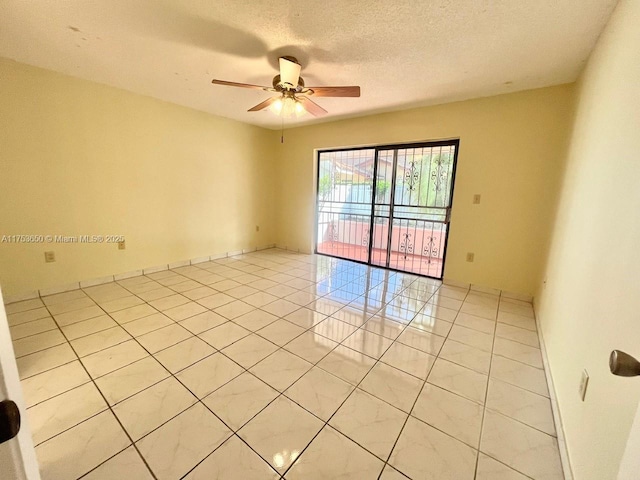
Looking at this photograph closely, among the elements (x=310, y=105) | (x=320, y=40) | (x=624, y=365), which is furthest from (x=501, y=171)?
(x=624, y=365)

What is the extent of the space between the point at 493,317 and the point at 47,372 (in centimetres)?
366

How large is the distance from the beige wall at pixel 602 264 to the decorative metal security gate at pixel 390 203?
1.65 metres

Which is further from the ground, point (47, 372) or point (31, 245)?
point (31, 245)

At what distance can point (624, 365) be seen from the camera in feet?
1.90

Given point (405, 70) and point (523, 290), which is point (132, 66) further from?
point (523, 290)

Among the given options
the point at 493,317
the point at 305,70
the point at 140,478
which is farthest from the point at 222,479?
the point at 305,70

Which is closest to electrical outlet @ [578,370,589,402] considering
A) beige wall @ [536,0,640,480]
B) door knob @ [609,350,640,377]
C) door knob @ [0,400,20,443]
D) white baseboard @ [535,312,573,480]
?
beige wall @ [536,0,640,480]

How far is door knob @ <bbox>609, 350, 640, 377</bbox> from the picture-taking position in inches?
22.1

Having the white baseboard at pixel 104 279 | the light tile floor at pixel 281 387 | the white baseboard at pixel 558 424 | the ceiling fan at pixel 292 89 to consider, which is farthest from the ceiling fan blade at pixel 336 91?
the white baseboard at pixel 104 279

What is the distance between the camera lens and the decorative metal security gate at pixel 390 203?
368 centimetres

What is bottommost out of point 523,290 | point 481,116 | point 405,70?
point 523,290

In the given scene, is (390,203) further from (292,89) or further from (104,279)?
(104,279)

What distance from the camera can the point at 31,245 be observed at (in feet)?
8.92

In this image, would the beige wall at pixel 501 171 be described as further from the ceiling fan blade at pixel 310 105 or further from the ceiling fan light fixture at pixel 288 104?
the ceiling fan light fixture at pixel 288 104
